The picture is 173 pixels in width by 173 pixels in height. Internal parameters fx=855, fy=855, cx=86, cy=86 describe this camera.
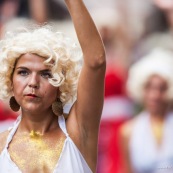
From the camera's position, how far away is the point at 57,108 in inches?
186

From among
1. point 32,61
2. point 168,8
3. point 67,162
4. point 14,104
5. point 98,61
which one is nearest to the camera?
point 98,61

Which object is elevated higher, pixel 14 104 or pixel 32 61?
pixel 32 61

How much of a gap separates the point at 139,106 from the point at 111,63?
0.52m

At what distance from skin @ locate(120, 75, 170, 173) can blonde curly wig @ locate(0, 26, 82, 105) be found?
247cm

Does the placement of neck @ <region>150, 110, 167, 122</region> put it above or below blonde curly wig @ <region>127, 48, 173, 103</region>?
below

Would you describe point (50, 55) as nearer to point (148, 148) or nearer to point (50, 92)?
point (50, 92)

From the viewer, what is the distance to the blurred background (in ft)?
23.5

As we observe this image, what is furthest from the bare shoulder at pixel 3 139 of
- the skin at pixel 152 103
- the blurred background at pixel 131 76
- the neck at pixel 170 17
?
the neck at pixel 170 17

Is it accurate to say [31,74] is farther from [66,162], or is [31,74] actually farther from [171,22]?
[171,22]

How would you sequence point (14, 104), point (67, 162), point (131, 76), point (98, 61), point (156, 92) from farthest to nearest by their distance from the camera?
point (131, 76), point (156, 92), point (14, 104), point (67, 162), point (98, 61)

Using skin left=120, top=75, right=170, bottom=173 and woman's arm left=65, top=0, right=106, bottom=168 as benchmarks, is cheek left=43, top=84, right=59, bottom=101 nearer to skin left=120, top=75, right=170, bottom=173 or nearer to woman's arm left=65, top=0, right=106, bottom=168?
woman's arm left=65, top=0, right=106, bottom=168

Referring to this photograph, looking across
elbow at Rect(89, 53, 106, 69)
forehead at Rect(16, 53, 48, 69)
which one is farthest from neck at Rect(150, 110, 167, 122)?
elbow at Rect(89, 53, 106, 69)

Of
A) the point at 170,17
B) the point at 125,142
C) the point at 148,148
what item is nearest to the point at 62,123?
the point at 148,148

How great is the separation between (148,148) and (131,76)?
2.39ft
